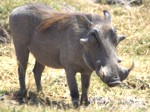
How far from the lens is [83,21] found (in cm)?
627

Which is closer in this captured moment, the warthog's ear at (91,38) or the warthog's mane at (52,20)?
the warthog's ear at (91,38)

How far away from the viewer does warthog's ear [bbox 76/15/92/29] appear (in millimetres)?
6187

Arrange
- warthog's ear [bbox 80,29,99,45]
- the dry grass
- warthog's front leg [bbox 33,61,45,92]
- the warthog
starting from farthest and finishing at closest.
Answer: warthog's front leg [bbox 33,61,45,92] < the dry grass < warthog's ear [bbox 80,29,99,45] < the warthog

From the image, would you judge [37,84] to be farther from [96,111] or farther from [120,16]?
[120,16]

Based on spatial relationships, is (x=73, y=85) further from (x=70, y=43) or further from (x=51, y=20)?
(x=51, y=20)

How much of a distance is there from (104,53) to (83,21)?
66 cm

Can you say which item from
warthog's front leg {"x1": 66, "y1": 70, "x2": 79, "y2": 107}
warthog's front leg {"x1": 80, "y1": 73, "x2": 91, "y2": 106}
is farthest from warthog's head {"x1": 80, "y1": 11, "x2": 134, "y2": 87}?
warthog's front leg {"x1": 80, "y1": 73, "x2": 91, "y2": 106}

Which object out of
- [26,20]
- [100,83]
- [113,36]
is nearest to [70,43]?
[113,36]

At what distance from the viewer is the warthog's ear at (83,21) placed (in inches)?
244

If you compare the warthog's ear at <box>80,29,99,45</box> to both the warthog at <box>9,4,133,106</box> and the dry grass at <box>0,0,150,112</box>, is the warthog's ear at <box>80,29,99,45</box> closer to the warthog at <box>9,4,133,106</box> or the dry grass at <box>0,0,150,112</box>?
the warthog at <box>9,4,133,106</box>

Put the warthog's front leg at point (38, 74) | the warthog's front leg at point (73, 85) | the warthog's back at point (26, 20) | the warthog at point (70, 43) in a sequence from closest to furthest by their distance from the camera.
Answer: the warthog at point (70, 43) → the warthog's front leg at point (73, 85) → the warthog's back at point (26, 20) → the warthog's front leg at point (38, 74)

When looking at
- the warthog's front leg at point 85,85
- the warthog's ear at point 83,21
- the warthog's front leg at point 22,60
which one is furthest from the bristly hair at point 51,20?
the warthog's front leg at point 85,85

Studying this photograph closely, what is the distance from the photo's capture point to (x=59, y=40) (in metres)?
6.52

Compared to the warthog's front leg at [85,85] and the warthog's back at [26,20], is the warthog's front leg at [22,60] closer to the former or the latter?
the warthog's back at [26,20]
